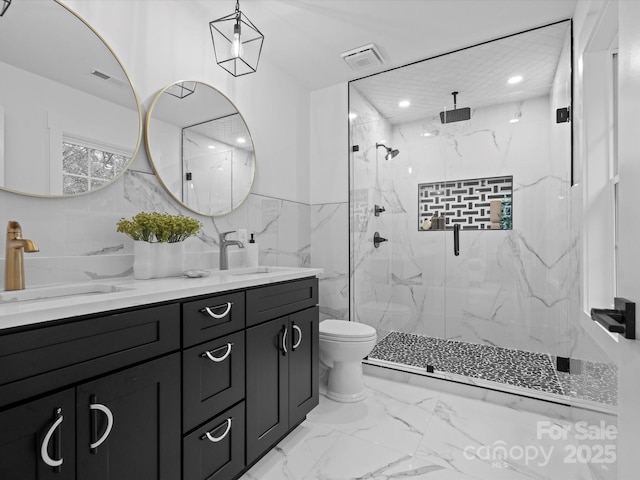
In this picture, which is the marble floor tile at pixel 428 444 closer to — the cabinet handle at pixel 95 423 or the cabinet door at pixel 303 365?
the cabinet door at pixel 303 365

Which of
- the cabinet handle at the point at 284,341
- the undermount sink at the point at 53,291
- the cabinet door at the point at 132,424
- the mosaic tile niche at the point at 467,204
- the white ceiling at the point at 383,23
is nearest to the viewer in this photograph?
the cabinet door at the point at 132,424

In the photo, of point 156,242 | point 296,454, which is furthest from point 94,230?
point 296,454

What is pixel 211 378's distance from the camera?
1270 millimetres

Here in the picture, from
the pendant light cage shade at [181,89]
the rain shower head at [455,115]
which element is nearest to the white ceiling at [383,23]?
the pendant light cage shade at [181,89]

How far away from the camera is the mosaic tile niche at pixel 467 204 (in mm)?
3053

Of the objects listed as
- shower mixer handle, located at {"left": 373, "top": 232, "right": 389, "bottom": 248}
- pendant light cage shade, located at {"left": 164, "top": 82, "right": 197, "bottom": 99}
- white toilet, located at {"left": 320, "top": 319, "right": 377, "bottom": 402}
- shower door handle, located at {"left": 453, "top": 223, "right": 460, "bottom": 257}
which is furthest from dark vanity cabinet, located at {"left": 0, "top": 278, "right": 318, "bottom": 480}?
shower door handle, located at {"left": 453, "top": 223, "right": 460, "bottom": 257}

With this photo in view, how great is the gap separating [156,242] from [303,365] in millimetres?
1032

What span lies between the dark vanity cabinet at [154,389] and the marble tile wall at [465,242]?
1.45 meters

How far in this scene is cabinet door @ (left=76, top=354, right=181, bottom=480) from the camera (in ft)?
2.90

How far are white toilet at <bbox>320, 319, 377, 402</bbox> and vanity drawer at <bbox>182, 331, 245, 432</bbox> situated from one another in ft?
2.94

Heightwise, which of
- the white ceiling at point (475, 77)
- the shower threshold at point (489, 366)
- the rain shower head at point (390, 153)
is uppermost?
the white ceiling at point (475, 77)

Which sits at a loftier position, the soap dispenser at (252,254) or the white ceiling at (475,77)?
the white ceiling at (475,77)

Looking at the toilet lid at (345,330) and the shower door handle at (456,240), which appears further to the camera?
the shower door handle at (456,240)

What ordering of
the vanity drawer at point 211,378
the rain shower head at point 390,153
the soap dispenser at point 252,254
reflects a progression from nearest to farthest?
the vanity drawer at point 211,378 → the soap dispenser at point 252,254 → the rain shower head at point 390,153
